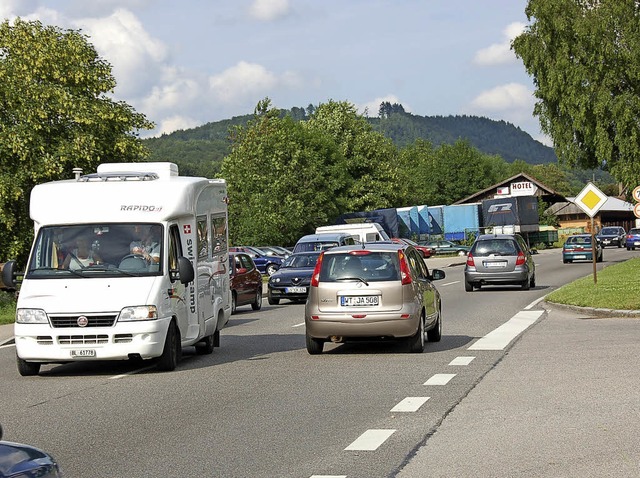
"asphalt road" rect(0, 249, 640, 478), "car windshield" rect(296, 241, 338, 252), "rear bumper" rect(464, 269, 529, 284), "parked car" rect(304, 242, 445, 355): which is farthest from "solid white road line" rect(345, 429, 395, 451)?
"car windshield" rect(296, 241, 338, 252)

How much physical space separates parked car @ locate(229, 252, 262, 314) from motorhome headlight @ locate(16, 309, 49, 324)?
1341 cm

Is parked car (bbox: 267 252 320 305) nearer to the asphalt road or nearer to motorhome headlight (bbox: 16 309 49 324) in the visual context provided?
the asphalt road

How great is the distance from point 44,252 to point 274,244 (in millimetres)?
52928

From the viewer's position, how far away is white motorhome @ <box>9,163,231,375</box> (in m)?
13.5

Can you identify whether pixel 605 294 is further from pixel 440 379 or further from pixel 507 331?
pixel 440 379

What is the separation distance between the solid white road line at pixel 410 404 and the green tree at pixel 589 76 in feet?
123

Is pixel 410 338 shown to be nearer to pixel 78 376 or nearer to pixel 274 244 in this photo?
pixel 78 376

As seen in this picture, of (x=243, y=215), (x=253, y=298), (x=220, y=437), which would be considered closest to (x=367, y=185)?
(x=243, y=215)

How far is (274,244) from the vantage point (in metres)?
67.4

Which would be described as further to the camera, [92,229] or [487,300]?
[487,300]

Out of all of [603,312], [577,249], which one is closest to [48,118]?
[577,249]

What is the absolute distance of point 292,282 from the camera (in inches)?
1207

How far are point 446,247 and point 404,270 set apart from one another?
7032cm

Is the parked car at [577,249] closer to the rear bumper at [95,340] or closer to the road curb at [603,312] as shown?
the road curb at [603,312]
